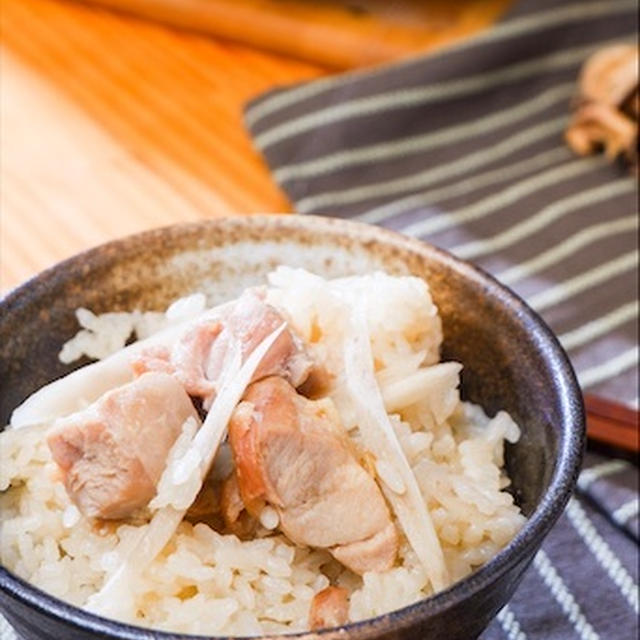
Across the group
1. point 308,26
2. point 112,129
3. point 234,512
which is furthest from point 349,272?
point 308,26

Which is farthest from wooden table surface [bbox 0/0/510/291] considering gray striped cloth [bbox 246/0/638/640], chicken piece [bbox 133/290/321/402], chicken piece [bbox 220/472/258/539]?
chicken piece [bbox 220/472/258/539]

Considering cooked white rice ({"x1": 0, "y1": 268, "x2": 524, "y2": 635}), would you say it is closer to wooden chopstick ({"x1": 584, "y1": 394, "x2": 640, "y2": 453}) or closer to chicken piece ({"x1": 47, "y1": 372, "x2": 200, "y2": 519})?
chicken piece ({"x1": 47, "y1": 372, "x2": 200, "y2": 519})

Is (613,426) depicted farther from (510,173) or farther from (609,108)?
(609,108)

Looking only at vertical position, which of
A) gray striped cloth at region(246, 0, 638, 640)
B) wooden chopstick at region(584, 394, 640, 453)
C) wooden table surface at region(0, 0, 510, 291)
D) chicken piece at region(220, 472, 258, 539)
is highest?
wooden table surface at region(0, 0, 510, 291)

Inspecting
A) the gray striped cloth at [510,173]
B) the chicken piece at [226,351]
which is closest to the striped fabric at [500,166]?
the gray striped cloth at [510,173]

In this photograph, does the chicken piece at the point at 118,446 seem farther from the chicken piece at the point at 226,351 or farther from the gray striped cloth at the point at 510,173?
the gray striped cloth at the point at 510,173
